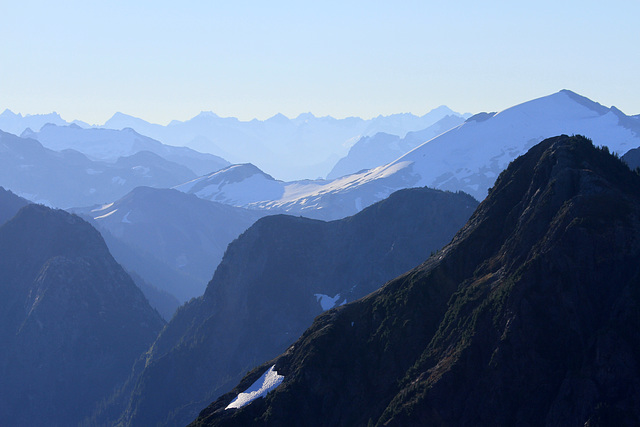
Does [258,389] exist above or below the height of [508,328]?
Answer: below

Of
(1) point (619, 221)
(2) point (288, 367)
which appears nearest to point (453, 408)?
(1) point (619, 221)

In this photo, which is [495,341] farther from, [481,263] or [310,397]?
[310,397]

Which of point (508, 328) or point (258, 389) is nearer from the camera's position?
point (508, 328)

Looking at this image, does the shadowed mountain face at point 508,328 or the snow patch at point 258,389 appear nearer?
the shadowed mountain face at point 508,328

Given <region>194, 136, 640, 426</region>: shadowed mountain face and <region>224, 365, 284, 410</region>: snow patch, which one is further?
<region>224, 365, 284, 410</region>: snow patch
